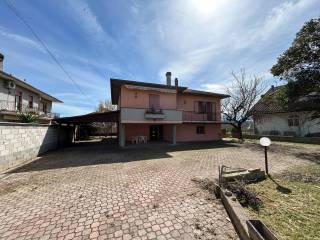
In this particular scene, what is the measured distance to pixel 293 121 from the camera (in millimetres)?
23609

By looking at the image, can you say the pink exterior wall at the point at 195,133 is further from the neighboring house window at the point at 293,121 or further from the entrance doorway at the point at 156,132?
the neighboring house window at the point at 293,121

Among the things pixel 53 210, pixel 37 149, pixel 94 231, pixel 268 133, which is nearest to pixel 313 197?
pixel 94 231

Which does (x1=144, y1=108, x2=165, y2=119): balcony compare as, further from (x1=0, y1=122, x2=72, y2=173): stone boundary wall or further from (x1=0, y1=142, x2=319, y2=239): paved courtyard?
(x1=0, y1=122, x2=72, y2=173): stone boundary wall

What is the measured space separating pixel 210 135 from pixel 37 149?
17837mm

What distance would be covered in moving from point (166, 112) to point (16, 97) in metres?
18.4

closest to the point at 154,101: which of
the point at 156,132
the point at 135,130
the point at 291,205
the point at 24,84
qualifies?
the point at 135,130

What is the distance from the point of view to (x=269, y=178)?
22.6 feet

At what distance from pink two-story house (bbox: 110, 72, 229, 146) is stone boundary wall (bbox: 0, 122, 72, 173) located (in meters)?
5.96

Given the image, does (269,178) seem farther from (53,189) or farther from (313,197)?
(53,189)

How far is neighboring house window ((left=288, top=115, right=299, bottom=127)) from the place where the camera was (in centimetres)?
2309

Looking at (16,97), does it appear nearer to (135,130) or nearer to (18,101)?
(18,101)

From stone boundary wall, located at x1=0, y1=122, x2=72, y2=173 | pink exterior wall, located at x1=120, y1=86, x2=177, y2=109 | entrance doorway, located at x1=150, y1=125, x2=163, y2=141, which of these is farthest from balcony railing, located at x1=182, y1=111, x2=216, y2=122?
stone boundary wall, located at x1=0, y1=122, x2=72, y2=173

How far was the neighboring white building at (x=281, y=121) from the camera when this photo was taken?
2121cm

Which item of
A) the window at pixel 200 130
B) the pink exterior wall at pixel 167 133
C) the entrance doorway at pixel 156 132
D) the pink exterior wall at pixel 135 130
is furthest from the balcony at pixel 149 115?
the window at pixel 200 130
